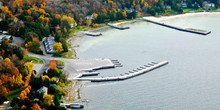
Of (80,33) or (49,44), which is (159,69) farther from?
(80,33)

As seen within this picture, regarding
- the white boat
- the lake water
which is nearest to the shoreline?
the lake water

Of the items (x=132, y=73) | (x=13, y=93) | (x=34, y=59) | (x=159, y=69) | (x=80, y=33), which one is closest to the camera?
(x=13, y=93)

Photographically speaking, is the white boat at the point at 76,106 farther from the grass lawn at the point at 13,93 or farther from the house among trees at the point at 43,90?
the grass lawn at the point at 13,93

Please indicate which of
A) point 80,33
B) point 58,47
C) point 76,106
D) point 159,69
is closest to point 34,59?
point 58,47

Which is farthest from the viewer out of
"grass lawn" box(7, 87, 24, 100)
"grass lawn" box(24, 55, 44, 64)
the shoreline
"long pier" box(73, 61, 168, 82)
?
"grass lawn" box(24, 55, 44, 64)

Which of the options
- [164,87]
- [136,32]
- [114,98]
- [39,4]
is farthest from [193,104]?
[39,4]

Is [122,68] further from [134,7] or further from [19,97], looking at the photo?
[134,7]

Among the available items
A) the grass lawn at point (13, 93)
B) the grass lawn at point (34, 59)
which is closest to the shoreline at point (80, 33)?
the grass lawn at point (13, 93)

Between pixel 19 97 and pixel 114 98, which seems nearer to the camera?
pixel 19 97

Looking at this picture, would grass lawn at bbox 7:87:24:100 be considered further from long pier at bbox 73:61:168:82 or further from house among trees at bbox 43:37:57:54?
house among trees at bbox 43:37:57:54
